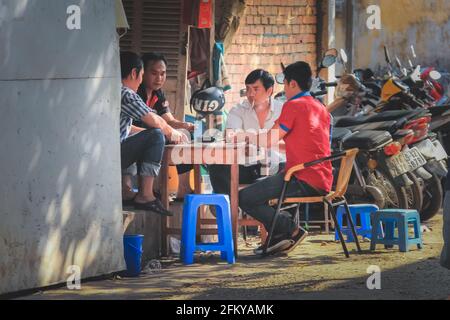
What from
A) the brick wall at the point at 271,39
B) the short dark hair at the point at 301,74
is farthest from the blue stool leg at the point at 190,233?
the brick wall at the point at 271,39

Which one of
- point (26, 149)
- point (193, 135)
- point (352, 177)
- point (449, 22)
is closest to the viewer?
point (26, 149)

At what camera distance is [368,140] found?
12.7 m

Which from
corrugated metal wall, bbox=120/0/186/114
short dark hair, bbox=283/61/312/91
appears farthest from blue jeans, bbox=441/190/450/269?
corrugated metal wall, bbox=120/0/186/114

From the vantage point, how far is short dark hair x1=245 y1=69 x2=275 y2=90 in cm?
1175

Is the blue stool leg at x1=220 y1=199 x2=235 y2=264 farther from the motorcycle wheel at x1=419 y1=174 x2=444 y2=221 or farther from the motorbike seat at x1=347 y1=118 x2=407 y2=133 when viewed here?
the motorcycle wheel at x1=419 y1=174 x2=444 y2=221

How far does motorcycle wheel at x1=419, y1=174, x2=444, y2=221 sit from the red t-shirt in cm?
309

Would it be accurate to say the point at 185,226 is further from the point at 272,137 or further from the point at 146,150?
the point at 272,137

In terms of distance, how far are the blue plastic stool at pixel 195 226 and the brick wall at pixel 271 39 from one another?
6232 millimetres
